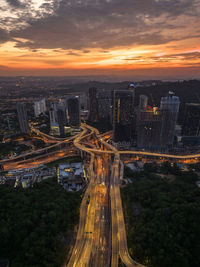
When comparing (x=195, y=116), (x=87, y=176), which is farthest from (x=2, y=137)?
(x=195, y=116)

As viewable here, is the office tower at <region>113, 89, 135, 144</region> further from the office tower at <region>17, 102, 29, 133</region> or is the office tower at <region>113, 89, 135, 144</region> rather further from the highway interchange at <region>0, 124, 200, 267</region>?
the office tower at <region>17, 102, 29, 133</region>

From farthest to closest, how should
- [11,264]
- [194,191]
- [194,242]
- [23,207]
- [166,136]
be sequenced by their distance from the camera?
[166,136]
[194,191]
[23,207]
[194,242]
[11,264]

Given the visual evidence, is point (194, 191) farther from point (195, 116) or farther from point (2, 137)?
point (2, 137)

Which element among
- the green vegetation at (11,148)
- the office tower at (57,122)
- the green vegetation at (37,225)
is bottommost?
the green vegetation at (11,148)

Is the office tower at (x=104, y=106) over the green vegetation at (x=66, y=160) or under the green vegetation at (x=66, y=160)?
over

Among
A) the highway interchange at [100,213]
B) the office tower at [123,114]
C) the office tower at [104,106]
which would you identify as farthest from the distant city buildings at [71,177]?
the office tower at [104,106]

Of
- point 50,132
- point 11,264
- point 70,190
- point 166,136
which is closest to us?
point 11,264

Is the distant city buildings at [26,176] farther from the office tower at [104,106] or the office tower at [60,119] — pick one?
the office tower at [104,106]
